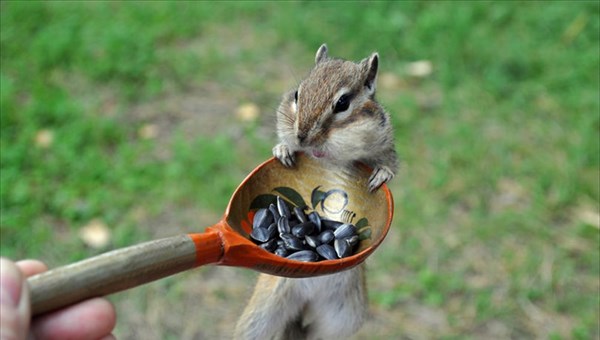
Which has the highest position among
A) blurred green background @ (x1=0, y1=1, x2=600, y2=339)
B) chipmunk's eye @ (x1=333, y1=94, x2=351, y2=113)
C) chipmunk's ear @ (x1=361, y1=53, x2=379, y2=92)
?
chipmunk's ear @ (x1=361, y1=53, x2=379, y2=92)

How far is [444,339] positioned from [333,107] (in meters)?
1.48

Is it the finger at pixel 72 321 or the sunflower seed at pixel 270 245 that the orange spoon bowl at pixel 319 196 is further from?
the finger at pixel 72 321

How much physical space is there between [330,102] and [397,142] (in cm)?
190

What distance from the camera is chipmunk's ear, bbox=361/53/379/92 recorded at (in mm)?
1795

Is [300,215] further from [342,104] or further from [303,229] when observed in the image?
[342,104]

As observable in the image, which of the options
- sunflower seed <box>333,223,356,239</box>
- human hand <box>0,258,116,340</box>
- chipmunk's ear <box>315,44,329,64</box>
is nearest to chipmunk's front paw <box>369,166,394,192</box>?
sunflower seed <box>333,223,356,239</box>

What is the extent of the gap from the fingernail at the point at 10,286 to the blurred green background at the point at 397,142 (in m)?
1.14

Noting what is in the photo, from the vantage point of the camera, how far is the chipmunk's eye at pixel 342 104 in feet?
5.63

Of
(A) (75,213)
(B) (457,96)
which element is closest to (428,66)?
(B) (457,96)

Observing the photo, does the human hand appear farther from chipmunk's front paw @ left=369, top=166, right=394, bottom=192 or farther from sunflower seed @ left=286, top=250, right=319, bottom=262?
chipmunk's front paw @ left=369, top=166, right=394, bottom=192

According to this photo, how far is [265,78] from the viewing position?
13.4 feet

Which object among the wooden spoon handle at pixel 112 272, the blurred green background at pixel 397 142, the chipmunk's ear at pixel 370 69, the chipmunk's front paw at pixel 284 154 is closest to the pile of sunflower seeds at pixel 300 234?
the chipmunk's front paw at pixel 284 154

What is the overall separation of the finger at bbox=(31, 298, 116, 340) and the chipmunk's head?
62 centimetres

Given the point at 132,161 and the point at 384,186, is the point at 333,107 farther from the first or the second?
the point at 132,161
